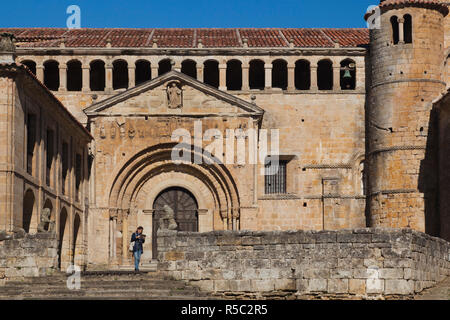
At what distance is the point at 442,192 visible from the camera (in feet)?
122

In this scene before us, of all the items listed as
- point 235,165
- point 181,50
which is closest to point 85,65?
point 181,50

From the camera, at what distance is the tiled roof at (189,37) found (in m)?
41.8

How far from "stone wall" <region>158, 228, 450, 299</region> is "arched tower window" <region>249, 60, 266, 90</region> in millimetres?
20270

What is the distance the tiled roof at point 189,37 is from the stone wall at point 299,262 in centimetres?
1977

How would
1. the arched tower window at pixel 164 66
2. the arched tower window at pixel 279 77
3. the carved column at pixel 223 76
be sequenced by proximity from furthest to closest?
the arched tower window at pixel 279 77 → the arched tower window at pixel 164 66 → the carved column at pixel 223 76

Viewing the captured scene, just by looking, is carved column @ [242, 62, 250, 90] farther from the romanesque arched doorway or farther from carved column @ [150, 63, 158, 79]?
the romanesque arched doorway

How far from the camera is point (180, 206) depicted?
40.1 m

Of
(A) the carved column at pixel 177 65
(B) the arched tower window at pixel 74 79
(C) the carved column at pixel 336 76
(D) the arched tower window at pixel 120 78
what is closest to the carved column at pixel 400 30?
(C) the carved column at pixel 336 76

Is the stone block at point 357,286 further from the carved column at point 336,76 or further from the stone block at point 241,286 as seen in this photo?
the carved column at point 336,76

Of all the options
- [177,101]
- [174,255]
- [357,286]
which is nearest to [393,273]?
[357,286]

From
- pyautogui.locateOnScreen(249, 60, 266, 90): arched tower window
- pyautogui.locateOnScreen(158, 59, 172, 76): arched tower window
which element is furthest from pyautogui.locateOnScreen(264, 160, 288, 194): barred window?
pyautogui.locateOnScreen(158, 59, 172, 76): arched tower window

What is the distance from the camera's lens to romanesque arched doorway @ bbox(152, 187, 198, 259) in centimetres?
3997
